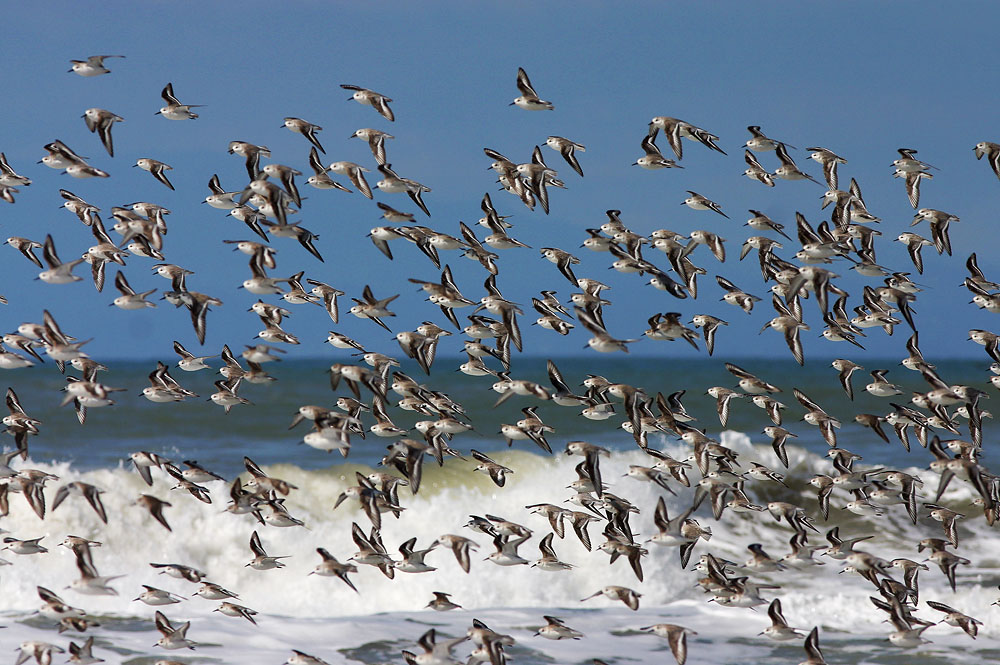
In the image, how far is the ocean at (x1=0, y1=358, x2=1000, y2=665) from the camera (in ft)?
51.0

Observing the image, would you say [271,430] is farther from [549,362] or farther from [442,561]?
[549,362]

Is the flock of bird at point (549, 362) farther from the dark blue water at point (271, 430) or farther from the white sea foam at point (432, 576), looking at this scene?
the dark blue water at point (271, 430)

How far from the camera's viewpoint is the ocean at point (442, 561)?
1553 cm

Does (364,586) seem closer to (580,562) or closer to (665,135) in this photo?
(580,562)

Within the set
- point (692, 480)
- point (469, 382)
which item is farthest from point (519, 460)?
point (469, 382)

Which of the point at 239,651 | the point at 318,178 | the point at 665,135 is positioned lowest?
the point at 239,651

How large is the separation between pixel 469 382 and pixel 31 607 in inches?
1254

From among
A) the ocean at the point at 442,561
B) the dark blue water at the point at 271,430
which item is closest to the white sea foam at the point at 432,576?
the ocean at the point at 442,561

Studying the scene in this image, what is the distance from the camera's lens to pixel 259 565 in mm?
13711

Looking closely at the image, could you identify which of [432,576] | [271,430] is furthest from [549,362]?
[271,430]

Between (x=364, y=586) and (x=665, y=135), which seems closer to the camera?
(x=665, y=135)

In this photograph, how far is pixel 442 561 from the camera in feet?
66.0

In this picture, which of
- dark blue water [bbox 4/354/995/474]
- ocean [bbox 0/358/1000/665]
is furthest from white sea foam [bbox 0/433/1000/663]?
dark blue water [bbox 4/354/995/474]

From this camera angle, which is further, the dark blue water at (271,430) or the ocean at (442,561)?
the dark blue water at (271,430)
